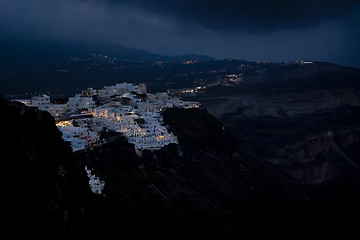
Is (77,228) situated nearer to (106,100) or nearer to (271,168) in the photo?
(106,100)

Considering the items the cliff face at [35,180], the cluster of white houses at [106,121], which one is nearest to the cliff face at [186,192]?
the cluster of white houses at [106,121]

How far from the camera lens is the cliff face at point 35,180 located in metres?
26.2

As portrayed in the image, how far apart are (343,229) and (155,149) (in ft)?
106

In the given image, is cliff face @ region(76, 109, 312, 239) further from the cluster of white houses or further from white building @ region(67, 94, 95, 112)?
white building @ region(67, 94, 95, 112)

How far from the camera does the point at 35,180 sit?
94.6 ft

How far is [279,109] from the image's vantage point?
612 ft

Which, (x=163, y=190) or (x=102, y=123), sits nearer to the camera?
(x=163, y=190)

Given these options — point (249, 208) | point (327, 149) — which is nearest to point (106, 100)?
point (249, 208)

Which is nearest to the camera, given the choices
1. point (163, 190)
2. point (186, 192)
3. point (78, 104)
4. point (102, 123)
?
point (163, 190)

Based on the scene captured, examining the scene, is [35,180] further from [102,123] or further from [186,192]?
[102,123]

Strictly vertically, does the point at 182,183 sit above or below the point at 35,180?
below

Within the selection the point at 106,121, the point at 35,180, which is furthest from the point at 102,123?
the point at 35,180

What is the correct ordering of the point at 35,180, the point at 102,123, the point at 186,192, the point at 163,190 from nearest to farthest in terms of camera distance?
the point at 35,180 → the point at 163,190 → the point at 186,192 → the point at 102,123

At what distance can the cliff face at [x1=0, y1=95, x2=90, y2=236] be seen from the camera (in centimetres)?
2618
